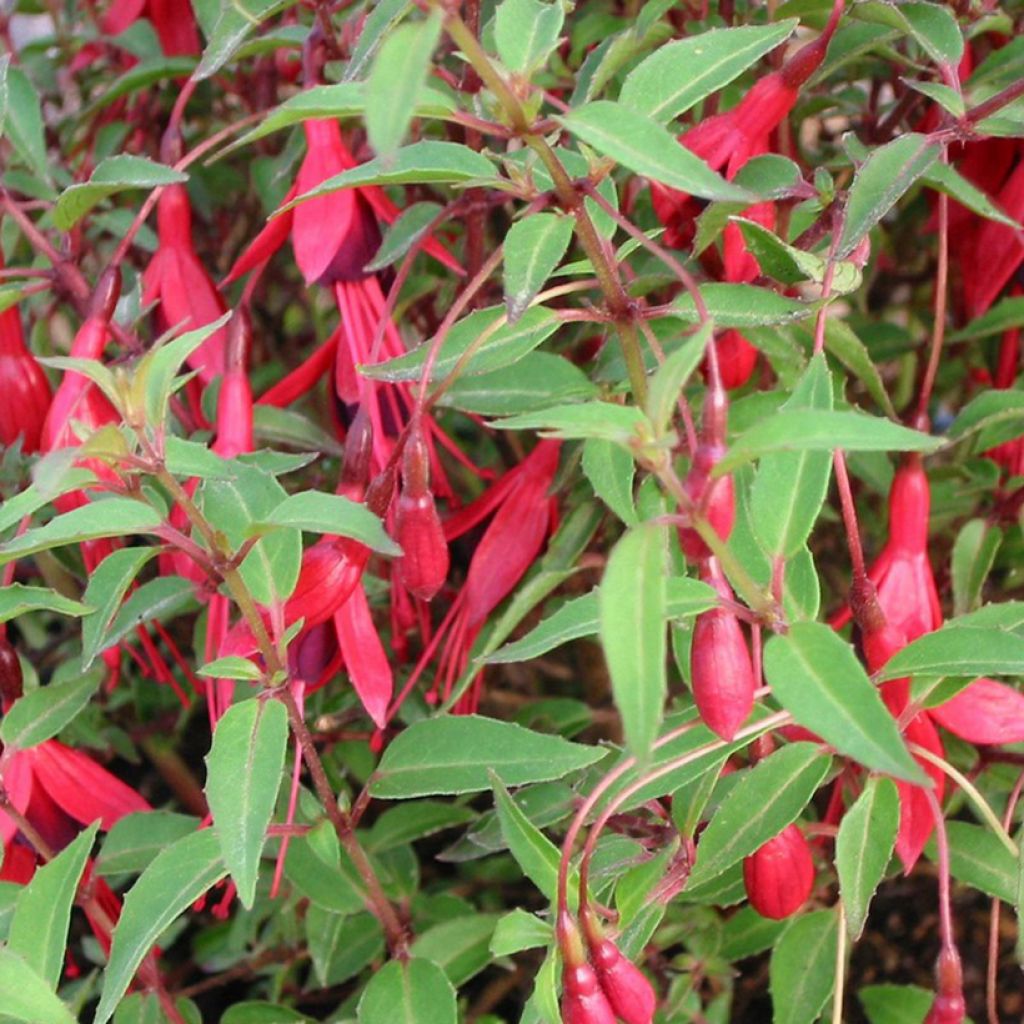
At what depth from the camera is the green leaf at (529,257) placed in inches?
19.8

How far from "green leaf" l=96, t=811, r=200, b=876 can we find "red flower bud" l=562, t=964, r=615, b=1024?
0.32 meters

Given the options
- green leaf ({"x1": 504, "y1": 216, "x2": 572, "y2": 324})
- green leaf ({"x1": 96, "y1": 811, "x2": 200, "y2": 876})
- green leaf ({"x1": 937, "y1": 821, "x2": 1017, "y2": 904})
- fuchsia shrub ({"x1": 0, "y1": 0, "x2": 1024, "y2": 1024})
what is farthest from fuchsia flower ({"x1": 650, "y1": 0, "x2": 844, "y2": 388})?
green leaf ({"x1": 96, "y1": 811, "x2": 200, "y2": 876})

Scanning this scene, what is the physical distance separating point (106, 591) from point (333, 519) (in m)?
0.16

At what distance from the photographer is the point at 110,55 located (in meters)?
1.08

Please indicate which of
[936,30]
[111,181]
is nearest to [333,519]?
[111,181]

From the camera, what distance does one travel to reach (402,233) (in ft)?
2.22

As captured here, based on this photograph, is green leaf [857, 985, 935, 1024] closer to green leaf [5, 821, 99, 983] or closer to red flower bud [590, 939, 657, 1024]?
red flower bud [590, 939, 657, 1024]

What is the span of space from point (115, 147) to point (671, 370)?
0.67m

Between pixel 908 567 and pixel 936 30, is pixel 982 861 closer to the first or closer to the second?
pixel 908 567

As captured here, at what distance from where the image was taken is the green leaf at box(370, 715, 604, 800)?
59 cm

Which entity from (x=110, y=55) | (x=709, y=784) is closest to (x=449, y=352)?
(x=709, y=784)

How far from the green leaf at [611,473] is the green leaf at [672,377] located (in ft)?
0.52

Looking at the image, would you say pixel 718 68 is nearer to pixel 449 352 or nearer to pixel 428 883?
pixel 449 352

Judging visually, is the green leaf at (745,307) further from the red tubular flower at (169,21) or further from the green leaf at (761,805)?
the red tubular flower at (169,21)
